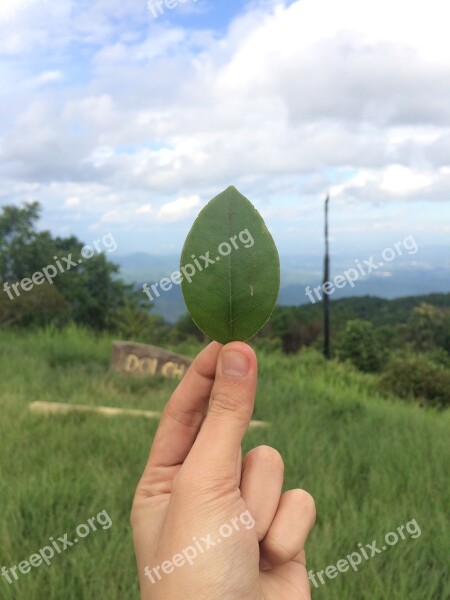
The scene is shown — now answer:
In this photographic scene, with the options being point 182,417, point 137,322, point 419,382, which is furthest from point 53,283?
point 182,417

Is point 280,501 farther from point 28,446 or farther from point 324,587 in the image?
point 28,446

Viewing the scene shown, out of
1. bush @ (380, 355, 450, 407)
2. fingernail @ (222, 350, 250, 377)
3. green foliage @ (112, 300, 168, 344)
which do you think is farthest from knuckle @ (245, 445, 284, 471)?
green foliage @ (112, 300, 168, 344)

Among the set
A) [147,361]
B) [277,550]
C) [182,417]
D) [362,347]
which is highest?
[182,417]

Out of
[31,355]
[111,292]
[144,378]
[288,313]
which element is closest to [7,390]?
[144,378]

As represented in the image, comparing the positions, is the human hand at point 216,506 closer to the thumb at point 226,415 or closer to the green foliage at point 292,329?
the thumb at point 226,415

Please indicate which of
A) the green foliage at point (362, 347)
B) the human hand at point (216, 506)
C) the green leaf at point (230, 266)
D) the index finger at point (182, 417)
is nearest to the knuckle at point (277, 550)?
the human hand at point (216, 506)

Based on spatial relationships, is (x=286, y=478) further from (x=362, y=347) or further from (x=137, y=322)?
(x=137, y=322)

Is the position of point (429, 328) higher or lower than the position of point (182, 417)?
lower
